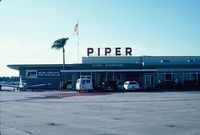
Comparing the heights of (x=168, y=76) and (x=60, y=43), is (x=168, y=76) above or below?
below

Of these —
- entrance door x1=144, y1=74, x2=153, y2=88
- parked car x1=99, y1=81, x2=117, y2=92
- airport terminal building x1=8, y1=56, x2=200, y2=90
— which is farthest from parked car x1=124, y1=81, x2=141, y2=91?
entrance door x1=144, y1=74, x2=153, y2=88

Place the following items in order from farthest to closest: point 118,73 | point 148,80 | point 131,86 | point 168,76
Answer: point 118,73
point 148,80
point 168,76
point 131,86

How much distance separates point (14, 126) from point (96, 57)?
51.4 m

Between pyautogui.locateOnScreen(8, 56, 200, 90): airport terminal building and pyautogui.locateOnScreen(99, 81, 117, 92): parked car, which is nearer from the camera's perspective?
pyautogui.locateOnScreen(99, 81, 117, 92): parked car

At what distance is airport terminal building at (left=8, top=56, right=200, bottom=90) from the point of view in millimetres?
57156

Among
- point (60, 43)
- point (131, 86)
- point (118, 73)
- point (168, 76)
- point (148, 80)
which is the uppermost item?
point (60, 43)

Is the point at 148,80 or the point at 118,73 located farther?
the point at 118,73

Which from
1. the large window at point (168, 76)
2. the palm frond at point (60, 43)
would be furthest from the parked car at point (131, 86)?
the palm frond at point (60, 43)

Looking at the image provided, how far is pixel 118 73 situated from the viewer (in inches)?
2339

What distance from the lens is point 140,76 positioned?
59.1 metres

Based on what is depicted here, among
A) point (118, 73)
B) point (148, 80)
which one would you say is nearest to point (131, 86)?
point (148, 80)

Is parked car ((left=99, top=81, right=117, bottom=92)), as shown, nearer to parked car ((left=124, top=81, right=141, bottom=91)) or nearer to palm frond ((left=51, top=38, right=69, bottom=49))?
parked car ((left=124, top=81, right=141, bottom=91))

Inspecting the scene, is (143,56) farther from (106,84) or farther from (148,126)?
(148,126)

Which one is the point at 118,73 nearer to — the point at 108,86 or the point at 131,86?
the point at 108,86
